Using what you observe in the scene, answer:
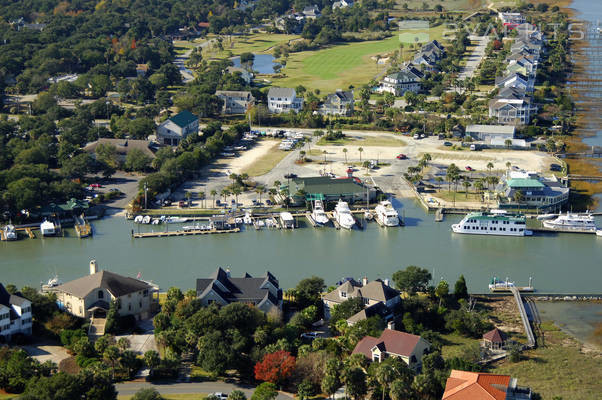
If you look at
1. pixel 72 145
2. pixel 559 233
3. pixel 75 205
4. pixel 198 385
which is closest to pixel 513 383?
pixel 198 385

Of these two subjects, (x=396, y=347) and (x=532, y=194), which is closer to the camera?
(x=396, y=347)

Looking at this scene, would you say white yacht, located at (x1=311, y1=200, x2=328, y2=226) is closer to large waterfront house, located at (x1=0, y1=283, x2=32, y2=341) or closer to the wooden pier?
the wooden pier

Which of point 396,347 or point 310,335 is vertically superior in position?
point 396,347

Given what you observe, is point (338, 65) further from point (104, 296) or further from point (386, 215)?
point (104, 296)

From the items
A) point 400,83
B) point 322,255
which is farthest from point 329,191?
point 400,83

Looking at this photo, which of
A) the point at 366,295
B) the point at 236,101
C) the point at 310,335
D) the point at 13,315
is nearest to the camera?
the point at 13,315

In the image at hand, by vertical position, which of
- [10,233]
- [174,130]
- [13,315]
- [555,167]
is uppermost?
[174,130]

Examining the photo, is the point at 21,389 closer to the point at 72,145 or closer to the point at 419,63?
the point at 72,145

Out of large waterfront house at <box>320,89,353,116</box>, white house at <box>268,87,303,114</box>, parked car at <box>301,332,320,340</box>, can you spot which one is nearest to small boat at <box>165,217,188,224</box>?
parked car at <box>301,332,320,340</box>

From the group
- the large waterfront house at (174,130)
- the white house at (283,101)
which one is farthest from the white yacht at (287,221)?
the white house at (283,101)
